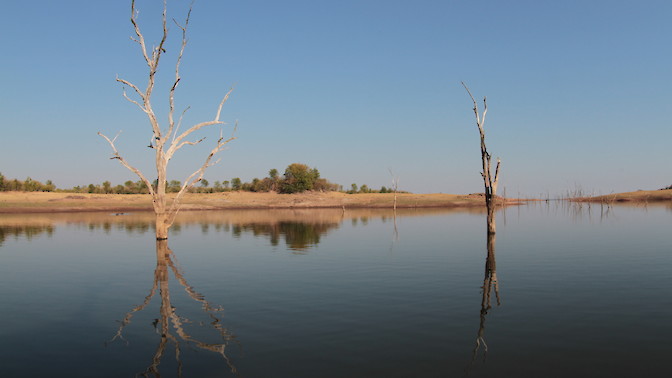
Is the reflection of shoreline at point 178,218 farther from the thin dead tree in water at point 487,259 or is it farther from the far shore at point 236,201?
the thin dead tree in water at point 487,259

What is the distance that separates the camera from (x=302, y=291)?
563 inches

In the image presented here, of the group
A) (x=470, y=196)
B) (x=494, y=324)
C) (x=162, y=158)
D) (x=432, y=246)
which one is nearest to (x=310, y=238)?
(x=432, y=246)

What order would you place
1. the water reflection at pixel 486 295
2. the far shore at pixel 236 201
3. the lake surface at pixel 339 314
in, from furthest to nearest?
the far shore at pixel 236 201
the water reflection at pixel 486 295
the lake surface at pixel 339 314

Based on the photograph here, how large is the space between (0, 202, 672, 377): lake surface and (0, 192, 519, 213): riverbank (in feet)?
225

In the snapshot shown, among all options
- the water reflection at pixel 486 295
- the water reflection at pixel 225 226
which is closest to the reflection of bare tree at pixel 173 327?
the water reflection at pixel 486 295

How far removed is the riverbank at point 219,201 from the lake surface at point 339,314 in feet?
225

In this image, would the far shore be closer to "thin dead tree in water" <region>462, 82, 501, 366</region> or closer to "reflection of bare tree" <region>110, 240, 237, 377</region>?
"thin dead tree in water" <region>462, 82, 501, 366</region>

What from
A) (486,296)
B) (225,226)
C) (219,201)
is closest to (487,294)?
(486,296)

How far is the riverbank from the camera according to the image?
270 feet

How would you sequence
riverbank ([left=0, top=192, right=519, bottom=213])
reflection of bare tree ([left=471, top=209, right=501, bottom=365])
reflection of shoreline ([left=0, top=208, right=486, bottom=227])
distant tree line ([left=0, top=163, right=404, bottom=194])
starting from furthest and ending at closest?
1. distant tree line ([left=0, top=163, right=404, bottom=194])
2. riverbank ([left=0, top=192, right=519, bottom=213])
3. reflection of shoreline ([left=0, top=208, right=486, bottom=227])
4. reflection of bare tree ([left=471, top=209, right=501, bottom=365])

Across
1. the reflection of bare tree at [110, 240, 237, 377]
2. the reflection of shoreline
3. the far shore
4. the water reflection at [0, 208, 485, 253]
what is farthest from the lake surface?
the far shore

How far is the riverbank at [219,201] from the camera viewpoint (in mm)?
82438

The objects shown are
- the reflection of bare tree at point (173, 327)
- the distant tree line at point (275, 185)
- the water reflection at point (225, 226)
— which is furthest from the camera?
the distant tree line at point (275, 185)

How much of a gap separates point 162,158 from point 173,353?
18.1m
